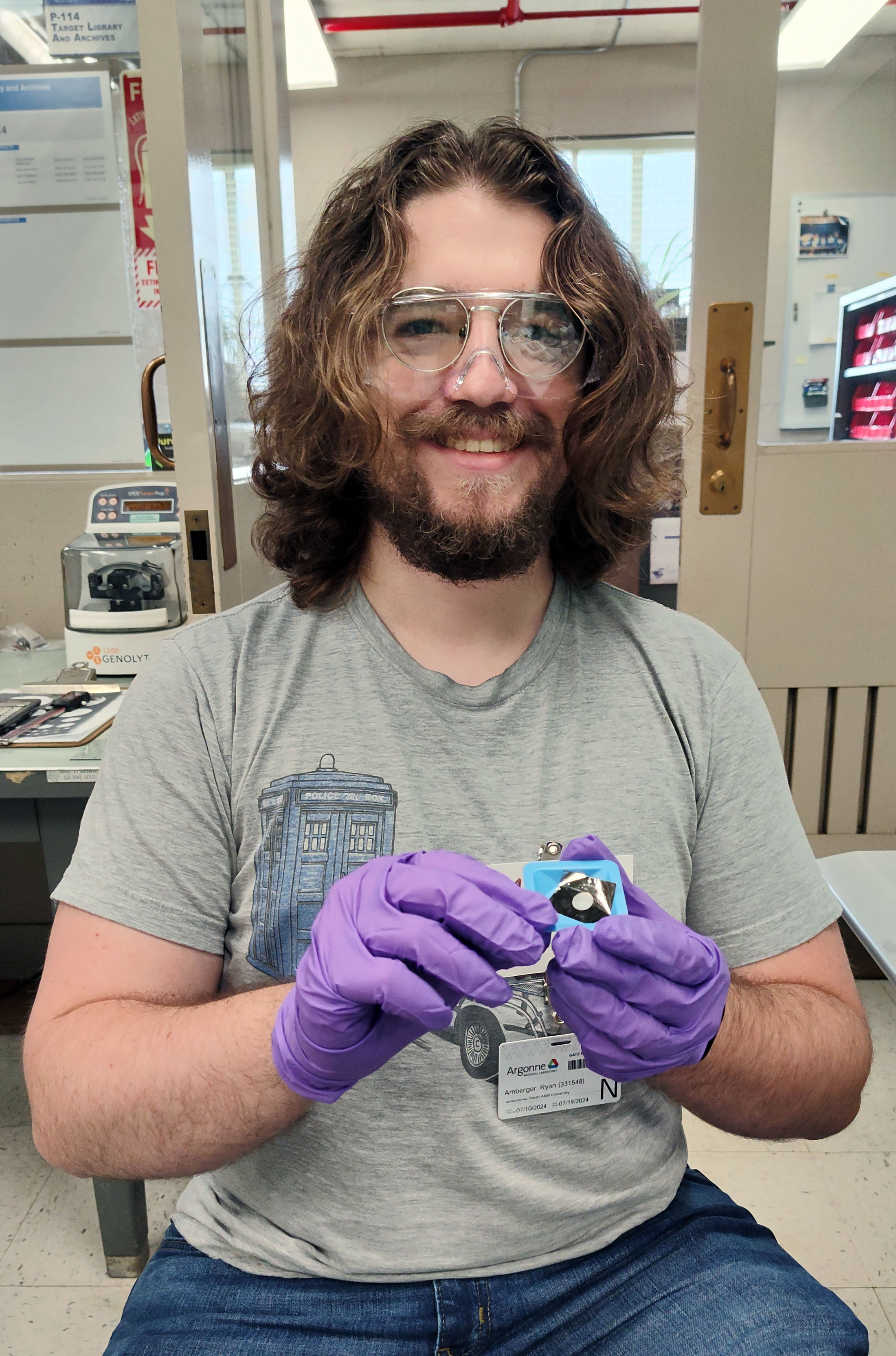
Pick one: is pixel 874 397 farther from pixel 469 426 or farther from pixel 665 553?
pixel 469 426

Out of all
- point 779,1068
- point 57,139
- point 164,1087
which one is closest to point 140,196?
point 57,139

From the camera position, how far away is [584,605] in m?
1.07

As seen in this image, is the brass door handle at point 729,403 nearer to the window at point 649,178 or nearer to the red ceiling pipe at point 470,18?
the window at point 649,178

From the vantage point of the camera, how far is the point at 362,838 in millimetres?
883

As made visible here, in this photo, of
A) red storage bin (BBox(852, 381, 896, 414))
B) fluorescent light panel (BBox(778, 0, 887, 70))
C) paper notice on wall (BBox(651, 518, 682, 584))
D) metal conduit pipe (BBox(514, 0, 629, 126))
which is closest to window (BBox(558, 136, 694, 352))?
metal conduit pipe (BBox(514, 0, 629, 126))

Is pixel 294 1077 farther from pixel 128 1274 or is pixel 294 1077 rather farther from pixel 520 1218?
pixel 128 1274

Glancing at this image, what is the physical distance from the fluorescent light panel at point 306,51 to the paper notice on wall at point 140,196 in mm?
1615

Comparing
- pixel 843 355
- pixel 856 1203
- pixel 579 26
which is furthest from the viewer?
pixel 579 26

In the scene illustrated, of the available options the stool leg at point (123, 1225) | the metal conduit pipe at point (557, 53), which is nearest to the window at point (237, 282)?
the stool leg at point (123, 1225)

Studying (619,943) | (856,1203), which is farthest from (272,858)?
(856,1203)

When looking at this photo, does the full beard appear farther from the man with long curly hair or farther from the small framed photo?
the small framed photo

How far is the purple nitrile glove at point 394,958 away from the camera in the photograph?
2.26ft

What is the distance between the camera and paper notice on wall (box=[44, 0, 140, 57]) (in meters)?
2.24

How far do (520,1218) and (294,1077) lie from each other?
29cm
